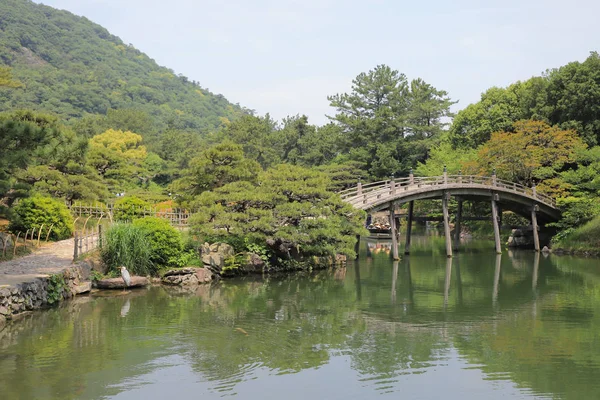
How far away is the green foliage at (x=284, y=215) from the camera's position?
21344mm

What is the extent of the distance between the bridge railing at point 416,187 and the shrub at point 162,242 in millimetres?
8192

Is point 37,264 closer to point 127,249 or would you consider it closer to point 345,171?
point 127,249

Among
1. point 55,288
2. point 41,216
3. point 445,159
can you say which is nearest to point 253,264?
point 41,216

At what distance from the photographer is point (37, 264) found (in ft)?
55.8

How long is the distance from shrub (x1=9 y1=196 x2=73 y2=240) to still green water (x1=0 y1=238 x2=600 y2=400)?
19.0ft

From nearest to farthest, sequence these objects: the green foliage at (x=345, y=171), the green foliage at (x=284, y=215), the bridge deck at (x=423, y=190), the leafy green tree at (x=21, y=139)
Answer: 1. the leafy green tree at (x=21, y=139)
2. the green foliage at (x=284, y=215)
3. the bridge deck at (x=423, y=190)
4. the green foliage at (x=345, y=171)

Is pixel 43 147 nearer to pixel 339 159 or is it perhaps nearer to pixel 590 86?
pixel 590 86

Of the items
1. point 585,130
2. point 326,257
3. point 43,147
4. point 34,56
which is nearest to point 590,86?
point 585,130

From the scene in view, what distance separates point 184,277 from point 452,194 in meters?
16.3


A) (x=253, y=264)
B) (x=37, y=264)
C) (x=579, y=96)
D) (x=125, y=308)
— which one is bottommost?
(x=125, y=308)

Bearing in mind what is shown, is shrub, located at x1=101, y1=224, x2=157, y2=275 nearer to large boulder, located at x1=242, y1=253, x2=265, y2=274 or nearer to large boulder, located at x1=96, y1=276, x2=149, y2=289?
large boulder, located at x1=96, y1=276, x2=149, y2=289

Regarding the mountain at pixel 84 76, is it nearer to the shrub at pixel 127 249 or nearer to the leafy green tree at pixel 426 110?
the leafy green tree at pixel 426 110

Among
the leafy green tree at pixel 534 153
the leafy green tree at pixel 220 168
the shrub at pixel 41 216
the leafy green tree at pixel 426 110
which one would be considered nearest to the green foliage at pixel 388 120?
the leafy green tree at pixel 426 110

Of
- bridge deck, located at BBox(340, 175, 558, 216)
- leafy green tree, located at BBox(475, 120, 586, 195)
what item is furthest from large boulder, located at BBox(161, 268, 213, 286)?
leafy green tree, located at BBox(475, 120, 586, 195)
